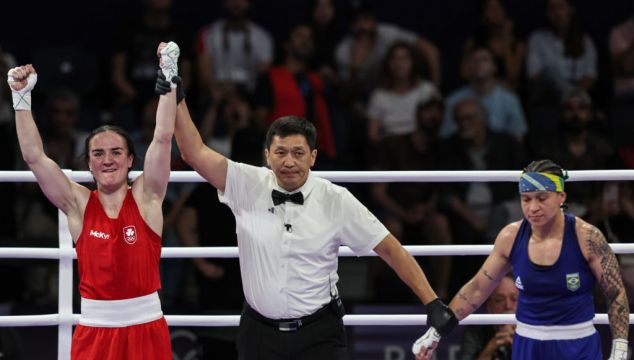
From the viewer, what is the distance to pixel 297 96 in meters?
8.48

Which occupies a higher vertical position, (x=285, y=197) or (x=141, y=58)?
(x=141, y=58)

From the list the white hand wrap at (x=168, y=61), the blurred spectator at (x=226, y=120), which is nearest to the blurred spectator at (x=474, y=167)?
the blurred spectator at (x=226, y=120)

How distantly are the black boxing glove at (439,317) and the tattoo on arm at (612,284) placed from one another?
0.65 metres

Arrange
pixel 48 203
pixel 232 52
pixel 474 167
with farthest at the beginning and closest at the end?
pixel 232 52 < pixel 474 167 < pixel 48 203

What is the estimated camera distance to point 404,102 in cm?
866

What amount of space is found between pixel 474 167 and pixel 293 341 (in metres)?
3.56

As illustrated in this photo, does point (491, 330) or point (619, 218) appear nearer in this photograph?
point (491, 330)

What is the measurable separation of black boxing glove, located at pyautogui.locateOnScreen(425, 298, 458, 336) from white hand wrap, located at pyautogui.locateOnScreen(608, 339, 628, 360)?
2.21ft

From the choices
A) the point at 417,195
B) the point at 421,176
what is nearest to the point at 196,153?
the point at 421,176

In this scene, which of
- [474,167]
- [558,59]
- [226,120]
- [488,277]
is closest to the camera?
[488,277]

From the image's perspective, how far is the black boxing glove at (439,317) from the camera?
4.99 m

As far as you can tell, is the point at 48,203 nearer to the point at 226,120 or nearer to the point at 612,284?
the point at 226,120

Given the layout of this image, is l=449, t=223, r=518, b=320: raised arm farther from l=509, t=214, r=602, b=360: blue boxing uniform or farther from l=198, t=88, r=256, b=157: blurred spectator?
l=198, t=88, r=256, b=157: blurred spectator

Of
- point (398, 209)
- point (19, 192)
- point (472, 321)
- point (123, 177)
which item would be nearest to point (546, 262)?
point (472, 321)
